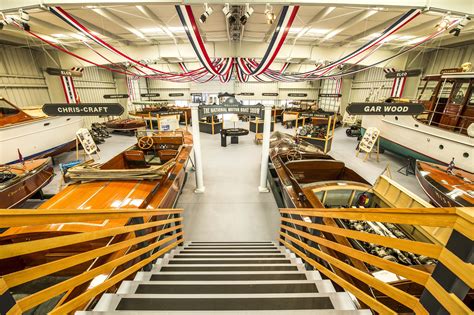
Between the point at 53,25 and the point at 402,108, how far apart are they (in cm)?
926

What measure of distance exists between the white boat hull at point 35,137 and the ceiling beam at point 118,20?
3769 mm

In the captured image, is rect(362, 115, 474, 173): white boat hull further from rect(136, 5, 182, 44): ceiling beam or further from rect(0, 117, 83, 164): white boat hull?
rect(0, 117, 83, 164): white boat hull

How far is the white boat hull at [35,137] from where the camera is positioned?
489 centimetres

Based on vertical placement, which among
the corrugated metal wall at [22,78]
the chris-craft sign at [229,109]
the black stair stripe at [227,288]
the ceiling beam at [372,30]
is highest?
the ceiling beam at [372,30]

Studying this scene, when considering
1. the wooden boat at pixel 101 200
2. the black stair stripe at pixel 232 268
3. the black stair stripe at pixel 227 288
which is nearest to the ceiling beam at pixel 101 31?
the wooden boat at pixel 101 200

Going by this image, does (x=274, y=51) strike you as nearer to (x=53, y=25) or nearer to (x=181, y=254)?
(x=181, y=254)

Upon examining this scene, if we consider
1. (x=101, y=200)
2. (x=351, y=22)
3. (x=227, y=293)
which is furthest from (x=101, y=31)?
Answer: (x=227, y=293)

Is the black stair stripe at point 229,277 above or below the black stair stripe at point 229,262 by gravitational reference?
above

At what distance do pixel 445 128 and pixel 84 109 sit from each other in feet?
28.0

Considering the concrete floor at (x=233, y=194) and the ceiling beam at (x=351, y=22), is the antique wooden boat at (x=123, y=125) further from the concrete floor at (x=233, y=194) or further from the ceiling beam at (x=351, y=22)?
the ceiling beam at (x=351, y=22)

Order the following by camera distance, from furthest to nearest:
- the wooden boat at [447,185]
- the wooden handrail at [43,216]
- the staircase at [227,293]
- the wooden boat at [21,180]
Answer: the wooden boat at [21,180] → the wooden boat at [447,185] → the staircase at [227,293] → the wooden handrail at [43,216]

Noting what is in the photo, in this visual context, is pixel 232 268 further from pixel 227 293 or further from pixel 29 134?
pixel 29 134

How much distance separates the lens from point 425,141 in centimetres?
564

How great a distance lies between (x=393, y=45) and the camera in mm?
7945
